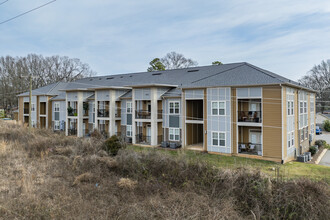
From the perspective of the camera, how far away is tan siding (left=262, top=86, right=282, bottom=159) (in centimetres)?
1750

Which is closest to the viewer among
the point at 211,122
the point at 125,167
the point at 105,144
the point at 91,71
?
the point at 125,167

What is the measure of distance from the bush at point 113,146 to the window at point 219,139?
8.54 m

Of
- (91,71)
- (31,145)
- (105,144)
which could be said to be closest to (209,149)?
(105,144)

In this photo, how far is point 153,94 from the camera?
23781 millimetres

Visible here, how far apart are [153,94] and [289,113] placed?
12696 mm

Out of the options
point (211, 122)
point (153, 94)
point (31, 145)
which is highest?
point (153, 94)

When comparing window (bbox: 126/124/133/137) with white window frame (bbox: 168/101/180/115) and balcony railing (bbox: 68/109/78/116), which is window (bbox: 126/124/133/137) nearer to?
white window frame (bbox: 168/101/180/115)

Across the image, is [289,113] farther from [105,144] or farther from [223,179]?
[105,144]

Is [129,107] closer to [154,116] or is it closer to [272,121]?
[154,116]

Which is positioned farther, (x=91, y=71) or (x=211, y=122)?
(x=91, y=71)

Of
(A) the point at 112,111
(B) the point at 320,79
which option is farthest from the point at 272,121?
(B) the point at 320,79

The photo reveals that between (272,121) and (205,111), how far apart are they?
18.4 ft

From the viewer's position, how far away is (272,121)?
17812 millimetres

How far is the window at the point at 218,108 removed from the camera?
64.7 feet
